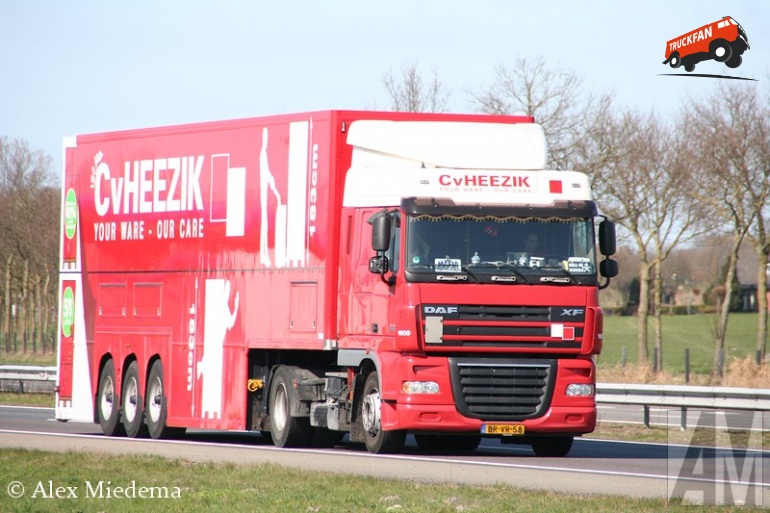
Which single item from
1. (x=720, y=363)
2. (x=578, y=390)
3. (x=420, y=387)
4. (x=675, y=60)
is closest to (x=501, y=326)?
(x=420, y=387)

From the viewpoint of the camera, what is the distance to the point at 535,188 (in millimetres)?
16734

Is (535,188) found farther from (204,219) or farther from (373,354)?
(204,219)

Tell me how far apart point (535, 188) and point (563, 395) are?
2484mm

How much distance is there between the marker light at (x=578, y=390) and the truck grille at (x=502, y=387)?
25 cm

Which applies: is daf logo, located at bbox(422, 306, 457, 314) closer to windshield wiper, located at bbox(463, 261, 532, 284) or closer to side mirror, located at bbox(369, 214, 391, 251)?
windshield wiper, located at bbox(463, 261, 532, 284)

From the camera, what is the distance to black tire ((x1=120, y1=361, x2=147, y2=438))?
21.2 metres

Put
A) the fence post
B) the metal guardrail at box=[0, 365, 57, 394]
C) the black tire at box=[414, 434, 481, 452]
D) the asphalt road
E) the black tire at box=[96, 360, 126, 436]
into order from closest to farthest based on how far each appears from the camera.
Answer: the asphalt road, the black tire at box=[414, 434, 481, 452], the black tire at box=[96, 360, 126, 436], the fence post, the metal guardrail at box=[0, 365, 57, 394]

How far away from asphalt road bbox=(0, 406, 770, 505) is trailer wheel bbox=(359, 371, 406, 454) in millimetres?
231

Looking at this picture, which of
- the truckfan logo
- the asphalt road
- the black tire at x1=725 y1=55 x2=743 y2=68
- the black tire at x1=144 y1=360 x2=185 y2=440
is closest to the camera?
the asphalt road

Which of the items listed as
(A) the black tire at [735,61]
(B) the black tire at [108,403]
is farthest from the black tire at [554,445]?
(A) the black tire at [735,61]

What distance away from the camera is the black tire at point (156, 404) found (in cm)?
2064

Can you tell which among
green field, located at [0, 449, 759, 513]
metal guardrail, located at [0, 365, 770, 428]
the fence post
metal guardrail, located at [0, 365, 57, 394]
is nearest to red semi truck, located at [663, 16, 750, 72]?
the fence post

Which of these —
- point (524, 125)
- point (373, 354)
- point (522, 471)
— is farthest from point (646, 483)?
point (524, 125)

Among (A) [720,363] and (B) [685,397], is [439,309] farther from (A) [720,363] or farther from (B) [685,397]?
(A) [720,363]
